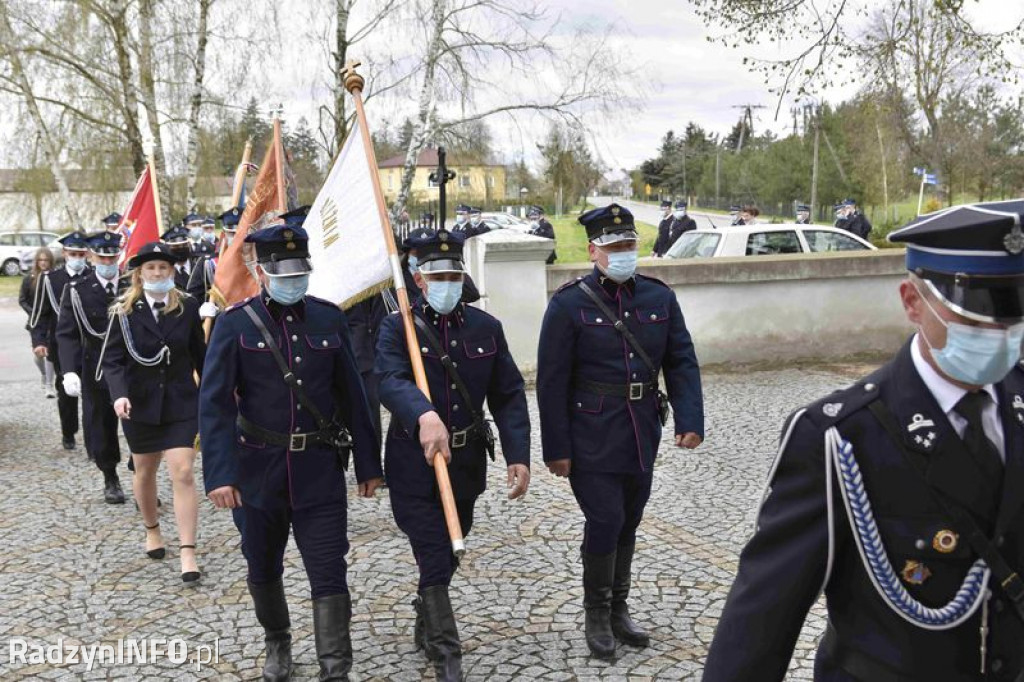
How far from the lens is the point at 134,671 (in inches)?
179

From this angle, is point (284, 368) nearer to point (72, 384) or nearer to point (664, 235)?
point (72, 384)

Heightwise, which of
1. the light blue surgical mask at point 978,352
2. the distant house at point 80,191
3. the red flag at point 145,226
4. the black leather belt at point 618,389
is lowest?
the black leather belt at point 618,389

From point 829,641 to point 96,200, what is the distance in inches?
1144

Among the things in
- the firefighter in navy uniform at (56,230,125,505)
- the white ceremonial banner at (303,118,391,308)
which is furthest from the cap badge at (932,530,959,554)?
the firefighter in navy uniform at (56,230,125,505)

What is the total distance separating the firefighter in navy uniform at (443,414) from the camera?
4285 millimetres

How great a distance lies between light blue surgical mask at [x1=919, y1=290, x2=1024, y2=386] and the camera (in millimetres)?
1896

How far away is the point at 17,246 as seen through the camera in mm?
35906

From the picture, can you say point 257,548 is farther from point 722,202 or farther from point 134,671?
point 722,202

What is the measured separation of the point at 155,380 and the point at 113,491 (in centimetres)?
188

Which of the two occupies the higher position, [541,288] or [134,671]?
[541,288]

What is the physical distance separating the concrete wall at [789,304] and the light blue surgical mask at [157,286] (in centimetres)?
676

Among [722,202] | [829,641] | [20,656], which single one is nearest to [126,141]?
[20,656]

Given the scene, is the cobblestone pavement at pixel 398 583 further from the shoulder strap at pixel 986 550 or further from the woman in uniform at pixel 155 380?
the shoulder strap at pixel 986 550

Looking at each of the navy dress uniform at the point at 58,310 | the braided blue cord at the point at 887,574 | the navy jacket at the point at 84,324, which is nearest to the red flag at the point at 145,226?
the navy dress uniform at the point at 58,310
